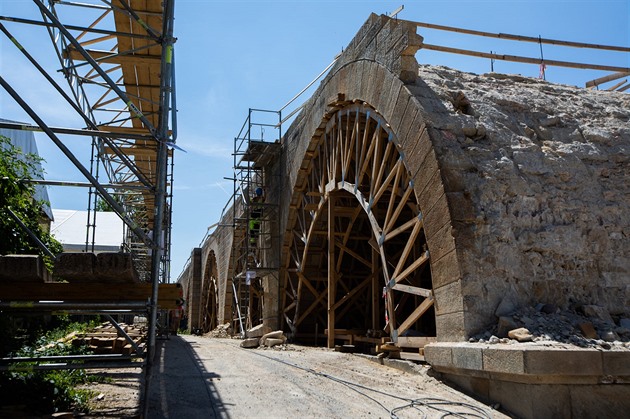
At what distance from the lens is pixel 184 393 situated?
7.37m

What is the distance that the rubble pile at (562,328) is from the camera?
264 inches

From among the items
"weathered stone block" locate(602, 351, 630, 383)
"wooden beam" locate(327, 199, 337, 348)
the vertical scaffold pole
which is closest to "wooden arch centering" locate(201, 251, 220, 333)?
"wooden beam" locate(327, 199, 337, 348)

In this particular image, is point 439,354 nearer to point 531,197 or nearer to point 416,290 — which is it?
point 416,290

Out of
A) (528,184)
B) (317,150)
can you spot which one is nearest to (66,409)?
(528,184)

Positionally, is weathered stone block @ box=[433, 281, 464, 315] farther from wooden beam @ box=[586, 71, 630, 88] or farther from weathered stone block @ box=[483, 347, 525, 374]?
wooden beam @ box=[586, 71, 630, 88]

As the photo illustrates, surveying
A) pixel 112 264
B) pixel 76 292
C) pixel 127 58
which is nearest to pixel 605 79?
pixel 127 58

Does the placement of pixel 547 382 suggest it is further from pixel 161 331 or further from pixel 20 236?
pixel 161 331

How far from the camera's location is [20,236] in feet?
24.6

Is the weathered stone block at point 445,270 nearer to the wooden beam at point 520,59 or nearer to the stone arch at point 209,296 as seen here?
the wooden beam at point 520,59

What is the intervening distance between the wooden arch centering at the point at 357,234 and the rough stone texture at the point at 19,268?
540 cm

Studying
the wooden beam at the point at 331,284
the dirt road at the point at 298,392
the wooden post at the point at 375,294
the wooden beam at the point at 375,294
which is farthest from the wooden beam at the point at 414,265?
the wooden beam at the point at 331,284

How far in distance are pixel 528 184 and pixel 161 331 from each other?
1515cm

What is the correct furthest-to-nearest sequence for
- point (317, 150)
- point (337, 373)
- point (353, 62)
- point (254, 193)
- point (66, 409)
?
point (254, 193) → point (317, 150) → point (353, 62) → point (337, 373) → point (66, 409)

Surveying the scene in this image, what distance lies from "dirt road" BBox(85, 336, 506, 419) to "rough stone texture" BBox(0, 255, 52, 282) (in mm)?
1686
